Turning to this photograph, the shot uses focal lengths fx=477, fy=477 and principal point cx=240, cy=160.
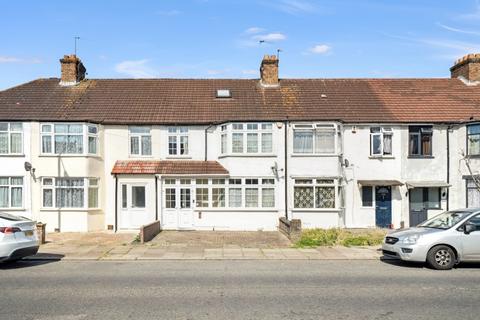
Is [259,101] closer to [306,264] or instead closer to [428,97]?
[428,97]

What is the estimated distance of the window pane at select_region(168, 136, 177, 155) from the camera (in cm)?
2269

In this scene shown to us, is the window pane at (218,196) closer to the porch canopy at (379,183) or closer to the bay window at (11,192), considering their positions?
the porch canopy at (379,183)

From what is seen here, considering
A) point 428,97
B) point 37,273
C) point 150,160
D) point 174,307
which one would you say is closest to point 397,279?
point 174,307

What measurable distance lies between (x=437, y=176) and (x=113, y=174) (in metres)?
15.1

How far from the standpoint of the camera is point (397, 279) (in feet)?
33.6

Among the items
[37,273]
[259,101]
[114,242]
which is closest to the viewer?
[37,273]

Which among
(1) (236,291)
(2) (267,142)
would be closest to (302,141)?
(2) (267,142)

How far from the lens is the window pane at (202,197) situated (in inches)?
864

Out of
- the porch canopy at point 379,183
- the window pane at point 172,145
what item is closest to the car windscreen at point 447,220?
the porch canopy at point 379,183

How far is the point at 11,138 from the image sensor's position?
21.5 meters

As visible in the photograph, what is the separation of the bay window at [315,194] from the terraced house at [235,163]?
0.05m

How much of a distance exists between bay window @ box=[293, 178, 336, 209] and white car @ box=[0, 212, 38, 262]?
40.8ft

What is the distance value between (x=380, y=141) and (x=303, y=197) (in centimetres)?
449

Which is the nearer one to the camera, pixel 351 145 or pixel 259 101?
pixel 351 145
